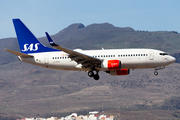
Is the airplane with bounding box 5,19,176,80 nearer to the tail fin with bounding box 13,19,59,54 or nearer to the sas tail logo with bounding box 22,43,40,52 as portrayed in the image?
the sas tail logo with bounding box 22,43,40,52

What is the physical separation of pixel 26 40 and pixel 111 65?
21523 millimetres

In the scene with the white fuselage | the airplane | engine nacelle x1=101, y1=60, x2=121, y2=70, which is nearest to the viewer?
engine nacelle x1=101, y1=60, x2=121, y2=70

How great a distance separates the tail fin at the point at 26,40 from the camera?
233ft

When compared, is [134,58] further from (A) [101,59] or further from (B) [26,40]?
(B) [26,40]

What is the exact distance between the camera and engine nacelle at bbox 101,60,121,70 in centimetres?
6250

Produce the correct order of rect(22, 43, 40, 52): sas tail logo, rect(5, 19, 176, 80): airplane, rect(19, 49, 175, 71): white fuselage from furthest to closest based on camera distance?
rect(22, 43, 40, 52): sas tail logo < rect(19, 49, 175, 71): white fuselage < rect(5, 19, 176, 80): airplane

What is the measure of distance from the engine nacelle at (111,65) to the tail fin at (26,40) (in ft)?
49.9

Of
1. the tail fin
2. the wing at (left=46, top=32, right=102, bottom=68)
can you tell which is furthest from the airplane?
the tail fin

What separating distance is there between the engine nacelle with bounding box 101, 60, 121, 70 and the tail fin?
15197mm

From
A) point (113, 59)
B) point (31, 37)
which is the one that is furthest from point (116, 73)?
point (31, 37)

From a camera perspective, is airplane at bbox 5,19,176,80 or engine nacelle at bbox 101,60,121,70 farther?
airplane at bbox 5,19,176,80

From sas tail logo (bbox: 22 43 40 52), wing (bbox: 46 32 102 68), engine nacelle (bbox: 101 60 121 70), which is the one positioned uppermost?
sas tail logo (bbox: 22 43 40 52)

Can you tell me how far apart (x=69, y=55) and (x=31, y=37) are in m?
13.7

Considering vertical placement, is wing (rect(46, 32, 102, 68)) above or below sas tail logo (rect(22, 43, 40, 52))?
below
